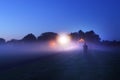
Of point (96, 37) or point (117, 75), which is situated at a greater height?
point (96, 37)

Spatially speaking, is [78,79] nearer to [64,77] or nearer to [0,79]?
[64,77]

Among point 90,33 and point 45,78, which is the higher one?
point 90,33

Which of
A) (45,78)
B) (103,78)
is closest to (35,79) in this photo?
(45,78)

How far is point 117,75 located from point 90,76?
267 cm

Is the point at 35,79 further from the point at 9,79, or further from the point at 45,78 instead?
the point at 9,79

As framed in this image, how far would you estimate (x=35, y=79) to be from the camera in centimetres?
2411

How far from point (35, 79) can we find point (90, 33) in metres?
119

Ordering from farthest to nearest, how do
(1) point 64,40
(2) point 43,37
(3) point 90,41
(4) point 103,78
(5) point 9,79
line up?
(2) point 43,37 → (3) point 90,41 → (1) point 64,40 → (5) point 9,79 → (4) point 103,78

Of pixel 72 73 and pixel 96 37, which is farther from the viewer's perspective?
pixel 96 37

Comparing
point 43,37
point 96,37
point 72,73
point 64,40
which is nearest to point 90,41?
point 96,37

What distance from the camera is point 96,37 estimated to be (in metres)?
140

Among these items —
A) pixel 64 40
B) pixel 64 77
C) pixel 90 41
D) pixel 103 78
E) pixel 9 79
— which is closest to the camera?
pixel 103 78

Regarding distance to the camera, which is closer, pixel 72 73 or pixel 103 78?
pixel 103 78

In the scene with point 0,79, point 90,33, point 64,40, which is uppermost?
point 90,33
